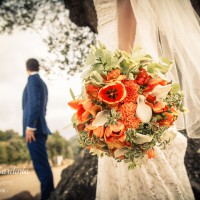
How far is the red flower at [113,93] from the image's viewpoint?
3.42ft

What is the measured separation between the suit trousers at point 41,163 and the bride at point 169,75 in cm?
188

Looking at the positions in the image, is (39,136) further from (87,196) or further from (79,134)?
(79,134)

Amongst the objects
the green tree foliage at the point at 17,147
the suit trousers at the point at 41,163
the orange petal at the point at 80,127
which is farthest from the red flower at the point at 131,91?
the green tree foliage at the point at 17,147

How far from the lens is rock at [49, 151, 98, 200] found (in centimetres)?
295

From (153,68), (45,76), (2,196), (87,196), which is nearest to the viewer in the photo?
(153,68)

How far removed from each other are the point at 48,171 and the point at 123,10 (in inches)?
99.1

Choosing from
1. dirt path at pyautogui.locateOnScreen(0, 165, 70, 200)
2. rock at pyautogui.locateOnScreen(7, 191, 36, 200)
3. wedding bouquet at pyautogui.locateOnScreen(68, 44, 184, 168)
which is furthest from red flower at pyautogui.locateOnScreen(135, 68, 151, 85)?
rock at pyautogui.locateOnScreen(7, 191, 36, 200)

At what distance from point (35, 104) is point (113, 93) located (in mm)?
2427

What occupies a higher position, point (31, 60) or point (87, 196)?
point (31, 60)

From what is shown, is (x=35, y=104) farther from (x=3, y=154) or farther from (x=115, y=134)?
(x=115, y=134)

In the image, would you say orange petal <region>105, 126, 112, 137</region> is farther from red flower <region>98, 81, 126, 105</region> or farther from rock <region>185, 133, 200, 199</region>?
rock <region>185, 133, 200, 199</region>

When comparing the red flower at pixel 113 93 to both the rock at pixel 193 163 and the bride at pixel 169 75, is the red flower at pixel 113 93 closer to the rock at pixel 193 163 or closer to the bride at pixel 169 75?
the bride at pixel 169 75

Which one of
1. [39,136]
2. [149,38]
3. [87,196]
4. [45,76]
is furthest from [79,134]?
[45,76]

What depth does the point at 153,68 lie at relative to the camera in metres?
1.16
